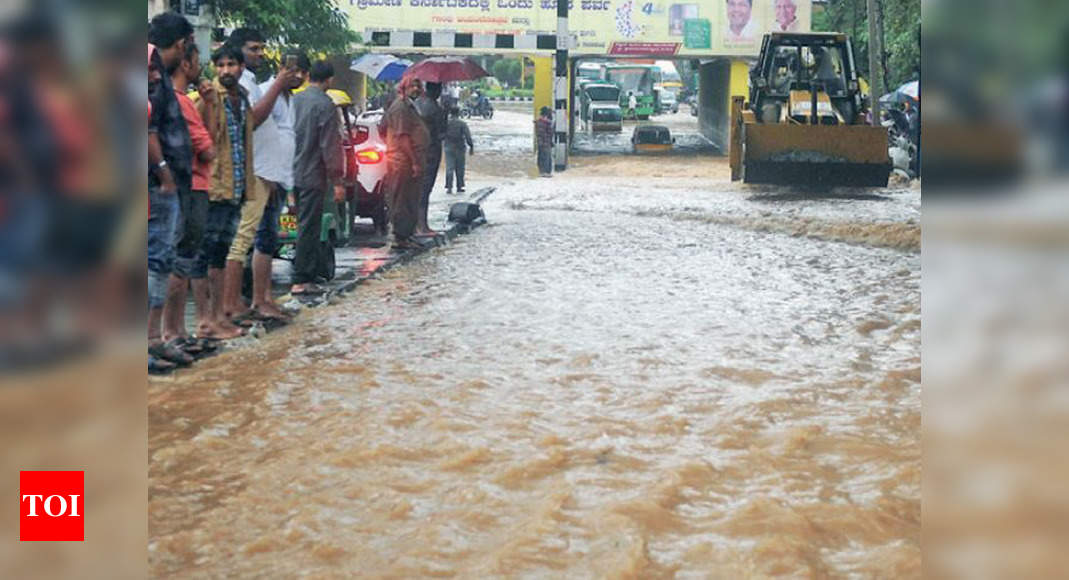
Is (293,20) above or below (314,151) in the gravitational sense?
above

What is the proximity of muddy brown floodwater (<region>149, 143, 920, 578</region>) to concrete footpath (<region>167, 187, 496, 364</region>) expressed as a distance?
0.16m

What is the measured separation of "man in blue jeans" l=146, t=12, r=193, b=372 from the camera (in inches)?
211

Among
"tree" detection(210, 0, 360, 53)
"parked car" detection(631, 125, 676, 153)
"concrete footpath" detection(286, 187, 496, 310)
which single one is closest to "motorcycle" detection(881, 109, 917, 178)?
"parked car" detection(631, 125, 676, 153)

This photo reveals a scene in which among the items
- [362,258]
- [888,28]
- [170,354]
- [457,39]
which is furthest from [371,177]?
[888,28]

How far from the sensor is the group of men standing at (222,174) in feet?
18.3

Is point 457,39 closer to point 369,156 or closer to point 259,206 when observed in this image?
point 369,156

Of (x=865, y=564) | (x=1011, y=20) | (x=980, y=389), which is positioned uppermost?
(x=1011, y=20)

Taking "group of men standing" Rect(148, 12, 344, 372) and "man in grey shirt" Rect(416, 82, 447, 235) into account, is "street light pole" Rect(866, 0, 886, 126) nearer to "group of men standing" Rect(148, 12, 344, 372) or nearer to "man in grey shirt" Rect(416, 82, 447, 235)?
"man in grey shirt" Rect(416, 82, 447, 235)

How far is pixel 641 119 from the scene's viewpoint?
5544 centimetres

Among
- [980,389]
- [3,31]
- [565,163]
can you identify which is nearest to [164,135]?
[3,31]

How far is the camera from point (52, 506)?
2070mm

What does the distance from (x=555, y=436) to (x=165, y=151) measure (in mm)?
2157

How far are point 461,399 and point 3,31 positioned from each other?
452cm

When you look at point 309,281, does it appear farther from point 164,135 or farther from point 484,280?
point 164,135
